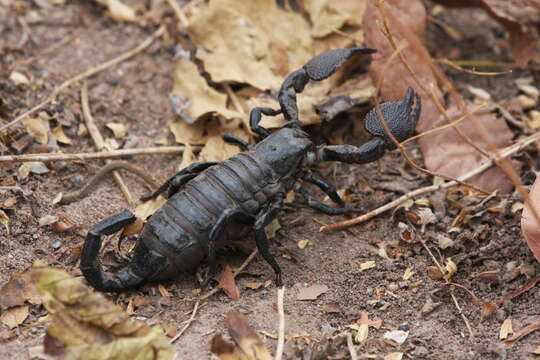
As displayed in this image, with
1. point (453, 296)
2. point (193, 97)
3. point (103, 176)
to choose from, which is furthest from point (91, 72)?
point (453, 296)

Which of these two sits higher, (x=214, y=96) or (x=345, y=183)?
(x=214, y=96)

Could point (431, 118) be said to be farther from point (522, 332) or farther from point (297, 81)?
point (522, 332)

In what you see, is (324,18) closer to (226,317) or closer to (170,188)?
(170,188)

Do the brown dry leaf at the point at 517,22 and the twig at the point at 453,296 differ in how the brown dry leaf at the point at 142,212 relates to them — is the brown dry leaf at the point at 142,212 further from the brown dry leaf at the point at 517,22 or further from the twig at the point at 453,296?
the brown dry leaf at the point at 517,22

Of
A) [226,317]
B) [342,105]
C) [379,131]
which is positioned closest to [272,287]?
[226,317]

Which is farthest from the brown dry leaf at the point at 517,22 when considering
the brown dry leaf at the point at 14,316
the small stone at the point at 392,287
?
the brown dry leaf at the point at 14,316

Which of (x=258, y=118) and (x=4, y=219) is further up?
(x=4, y=219)

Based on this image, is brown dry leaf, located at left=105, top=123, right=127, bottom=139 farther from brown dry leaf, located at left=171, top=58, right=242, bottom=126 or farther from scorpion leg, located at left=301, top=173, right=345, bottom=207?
scorpion leg, located at left=301, top=173, right=345, bottom=207
